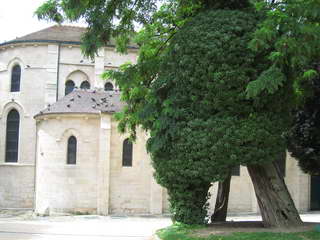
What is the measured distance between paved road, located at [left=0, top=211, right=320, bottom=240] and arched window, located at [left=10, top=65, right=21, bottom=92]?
12.5 metres

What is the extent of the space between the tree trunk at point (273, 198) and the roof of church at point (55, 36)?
22.5 metres

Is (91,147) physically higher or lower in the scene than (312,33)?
lower

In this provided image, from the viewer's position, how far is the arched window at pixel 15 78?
3439 cm

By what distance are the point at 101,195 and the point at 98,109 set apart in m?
5.24

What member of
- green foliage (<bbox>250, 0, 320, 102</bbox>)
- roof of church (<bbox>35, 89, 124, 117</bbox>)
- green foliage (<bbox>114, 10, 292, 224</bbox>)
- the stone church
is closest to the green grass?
green foliage (<bbox>114, 10, 292, 224</bbox>)

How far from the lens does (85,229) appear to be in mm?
19406

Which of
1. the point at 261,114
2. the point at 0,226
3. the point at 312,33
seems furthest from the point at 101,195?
the point at 312,33

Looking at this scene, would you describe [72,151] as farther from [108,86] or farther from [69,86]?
[108,86]

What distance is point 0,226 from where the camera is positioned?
67.2 ft

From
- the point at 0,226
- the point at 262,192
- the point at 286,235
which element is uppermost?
the point at 262,192

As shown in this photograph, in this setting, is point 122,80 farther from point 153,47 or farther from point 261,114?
point 261,114

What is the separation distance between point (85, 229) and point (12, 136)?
16678mm

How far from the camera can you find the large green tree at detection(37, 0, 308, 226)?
12.2m

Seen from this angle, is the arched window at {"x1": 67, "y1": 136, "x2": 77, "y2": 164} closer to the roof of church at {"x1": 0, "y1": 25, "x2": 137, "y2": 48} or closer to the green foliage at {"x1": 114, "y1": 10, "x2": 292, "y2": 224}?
the roof of church at {"x1": 0, "y1": 25, "x2": 137, "y2": 48}
